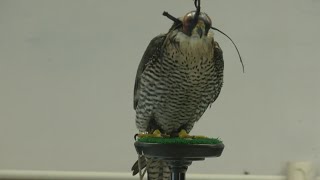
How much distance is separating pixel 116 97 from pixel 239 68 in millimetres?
429

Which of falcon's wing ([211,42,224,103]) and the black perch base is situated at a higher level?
falcon's wing ([211,42,224,103])

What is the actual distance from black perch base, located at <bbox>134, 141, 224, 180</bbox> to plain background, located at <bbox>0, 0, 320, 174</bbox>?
2.15ft

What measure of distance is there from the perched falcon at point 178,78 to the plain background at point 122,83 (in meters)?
0.42

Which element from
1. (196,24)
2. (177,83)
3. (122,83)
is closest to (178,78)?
(177,83)

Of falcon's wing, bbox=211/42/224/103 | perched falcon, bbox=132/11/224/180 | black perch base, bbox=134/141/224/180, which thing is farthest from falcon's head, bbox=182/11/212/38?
black perch base, bbox=134/141/224/180

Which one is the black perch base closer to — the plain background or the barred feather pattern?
the barred feather pattern

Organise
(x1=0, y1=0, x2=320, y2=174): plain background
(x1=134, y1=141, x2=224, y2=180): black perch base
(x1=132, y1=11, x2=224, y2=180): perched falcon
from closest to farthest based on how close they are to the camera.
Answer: (x1=134, y1=141, x2=224, y2=180): black perch base < (x1=132, y1=11, x2=224, y2=180): perched falcon < (x1=0, y1=0, x2=320, y2=174): plain background

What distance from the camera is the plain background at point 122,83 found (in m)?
1.49

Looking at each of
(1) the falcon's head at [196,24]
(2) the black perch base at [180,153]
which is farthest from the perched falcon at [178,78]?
(2) the black perch base at [180,153]

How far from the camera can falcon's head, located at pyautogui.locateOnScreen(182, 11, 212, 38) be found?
872 mm

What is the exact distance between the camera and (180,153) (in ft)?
2.69

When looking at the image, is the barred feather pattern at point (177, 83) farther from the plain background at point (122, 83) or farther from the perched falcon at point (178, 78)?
the plain background at point (122, 83)

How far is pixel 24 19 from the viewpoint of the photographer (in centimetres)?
154

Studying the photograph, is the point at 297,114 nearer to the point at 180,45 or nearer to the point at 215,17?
the point at 215,17
